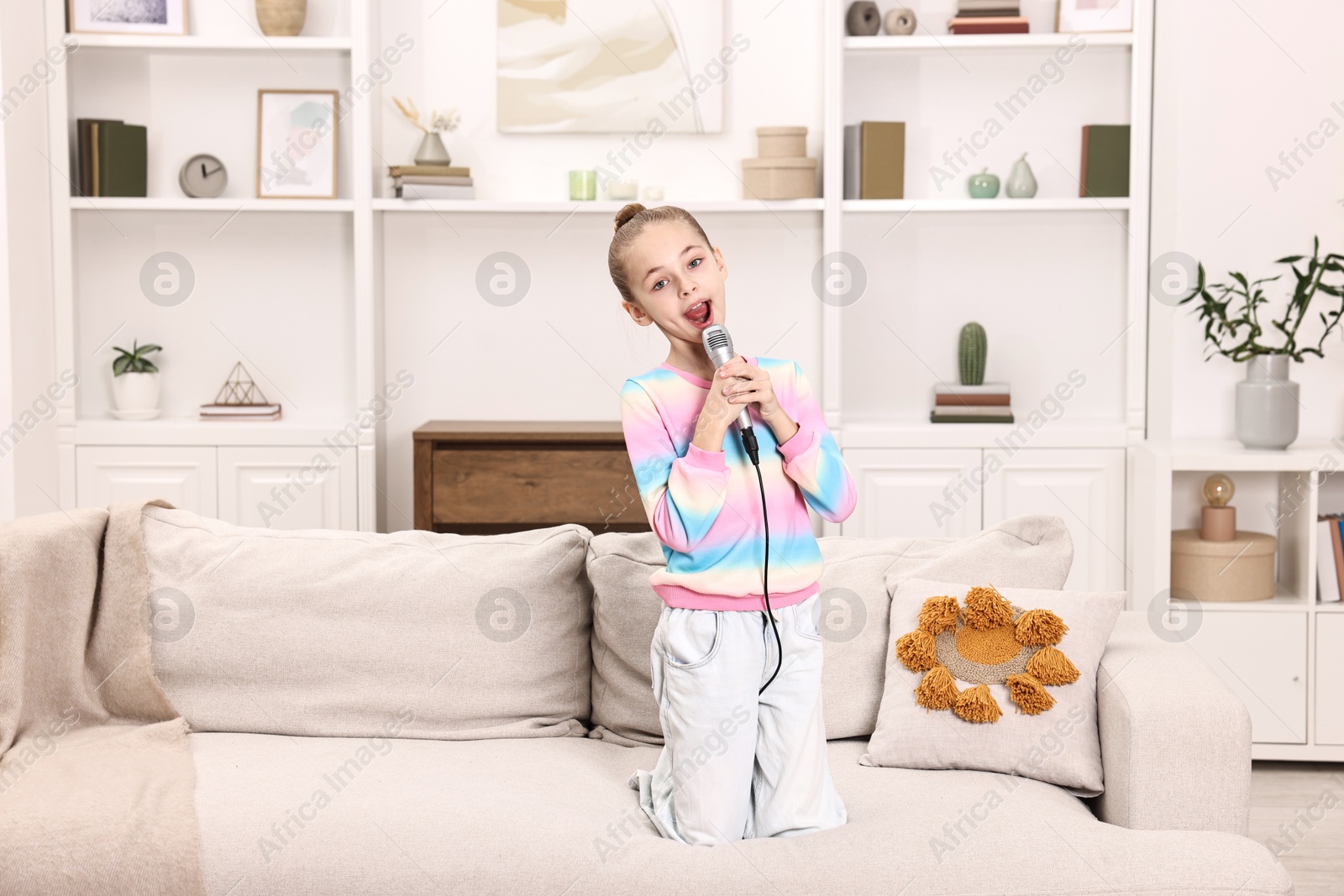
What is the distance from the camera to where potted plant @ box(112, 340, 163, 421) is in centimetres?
371

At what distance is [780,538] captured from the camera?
5.27 ft

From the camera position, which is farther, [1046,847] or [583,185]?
[583,185]

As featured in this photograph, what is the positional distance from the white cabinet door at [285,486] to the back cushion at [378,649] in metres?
1.53

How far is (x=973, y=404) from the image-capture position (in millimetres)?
3662

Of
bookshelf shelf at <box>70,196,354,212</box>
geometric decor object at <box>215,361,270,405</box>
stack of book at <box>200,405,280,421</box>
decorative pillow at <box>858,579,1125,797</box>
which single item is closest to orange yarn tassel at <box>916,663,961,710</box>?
decorative pillow at <box>858,579,1125,797</box>

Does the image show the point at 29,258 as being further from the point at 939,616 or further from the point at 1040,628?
the point at 1040,628

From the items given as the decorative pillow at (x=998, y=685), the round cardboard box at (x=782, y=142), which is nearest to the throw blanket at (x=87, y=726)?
Result: the decorative pillow at (x=998, y=685)

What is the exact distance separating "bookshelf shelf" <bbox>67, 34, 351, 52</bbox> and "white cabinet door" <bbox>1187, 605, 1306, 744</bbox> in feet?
9.68

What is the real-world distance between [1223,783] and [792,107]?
2627 mm

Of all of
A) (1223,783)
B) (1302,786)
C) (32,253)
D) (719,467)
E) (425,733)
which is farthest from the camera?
(32,253)

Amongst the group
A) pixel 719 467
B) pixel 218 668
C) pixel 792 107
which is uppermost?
pixel 792 107

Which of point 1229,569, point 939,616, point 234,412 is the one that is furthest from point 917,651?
point 234,412

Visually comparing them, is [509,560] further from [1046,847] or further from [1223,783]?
[1223,783]

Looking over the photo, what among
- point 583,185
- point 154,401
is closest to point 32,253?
point 154,401
